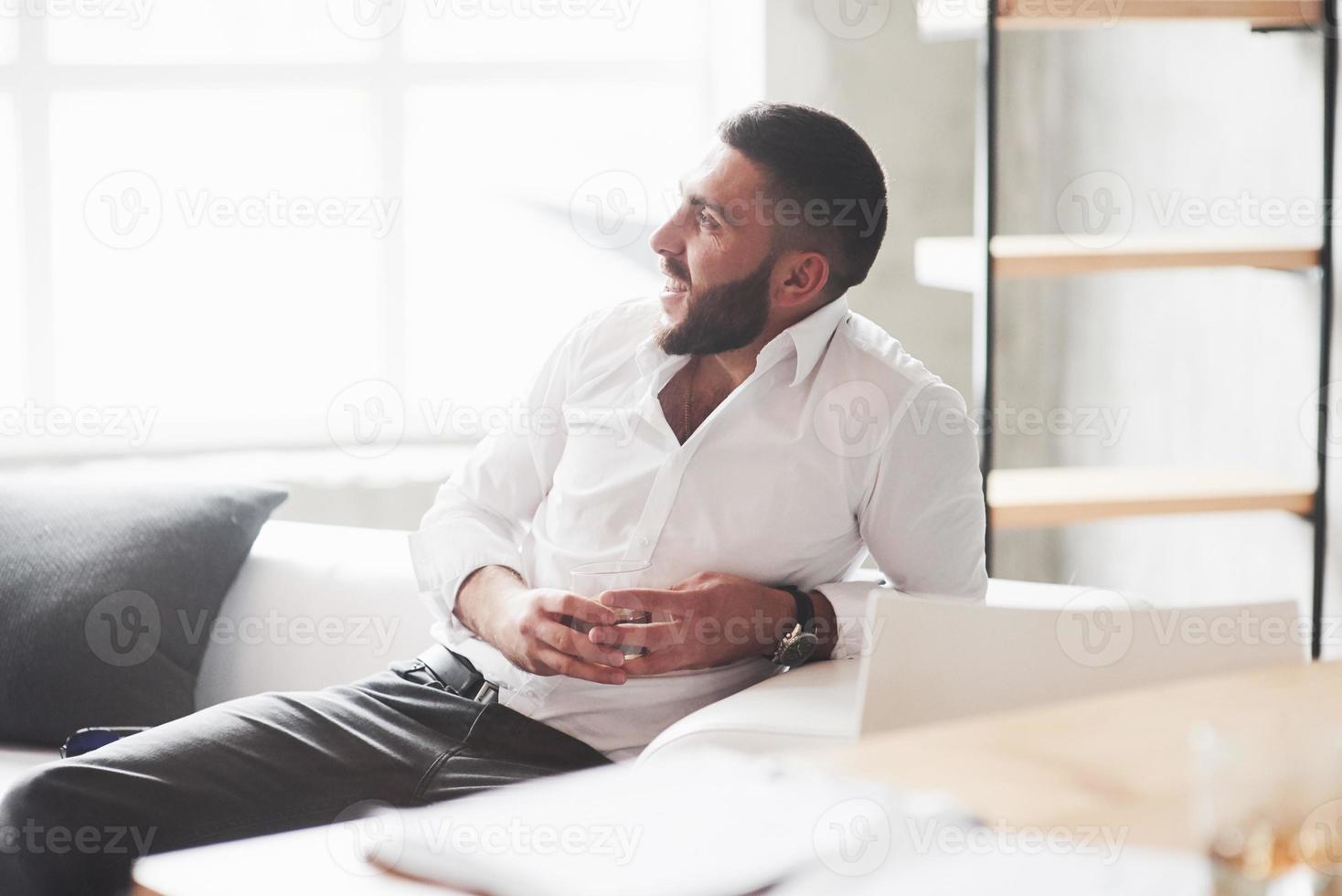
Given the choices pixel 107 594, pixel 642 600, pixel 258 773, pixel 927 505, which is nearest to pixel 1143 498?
pixel 927 505

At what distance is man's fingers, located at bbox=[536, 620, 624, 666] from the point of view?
1.66 m

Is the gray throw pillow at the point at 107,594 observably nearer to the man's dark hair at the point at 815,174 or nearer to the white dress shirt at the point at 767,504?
the white dress shirt at the point at 767,504

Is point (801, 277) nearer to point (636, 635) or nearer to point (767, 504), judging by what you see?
point (767, 504)

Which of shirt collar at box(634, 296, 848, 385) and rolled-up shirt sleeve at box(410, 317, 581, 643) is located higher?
shirt collar at box(634, 296, 848, 385)

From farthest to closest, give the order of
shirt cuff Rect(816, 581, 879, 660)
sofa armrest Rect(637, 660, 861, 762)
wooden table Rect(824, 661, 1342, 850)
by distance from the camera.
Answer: shirt cuff Rect(816, 581, 879, 660) → sofa armrest Rect(637, 660, 861, 762) → wooden table Rect(824, 661, 1342, 850)

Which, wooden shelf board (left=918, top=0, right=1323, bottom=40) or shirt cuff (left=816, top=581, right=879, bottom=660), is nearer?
shirt cuff (left=816, top=581, right=879, bottom=660)

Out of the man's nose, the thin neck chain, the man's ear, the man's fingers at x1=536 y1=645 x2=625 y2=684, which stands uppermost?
the man's nose

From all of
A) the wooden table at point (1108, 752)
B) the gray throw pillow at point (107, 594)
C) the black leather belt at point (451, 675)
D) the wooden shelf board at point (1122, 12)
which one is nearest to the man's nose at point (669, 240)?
the black leather belt at point (451, 675)

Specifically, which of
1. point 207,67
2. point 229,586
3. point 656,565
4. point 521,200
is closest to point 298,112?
point 207,67

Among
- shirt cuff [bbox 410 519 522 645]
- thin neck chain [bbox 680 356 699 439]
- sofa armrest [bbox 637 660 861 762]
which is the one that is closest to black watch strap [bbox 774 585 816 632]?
sofa armrest [bbox 637 660 861 762]

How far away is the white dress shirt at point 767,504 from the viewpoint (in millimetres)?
1785

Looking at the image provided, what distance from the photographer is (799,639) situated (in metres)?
1.72

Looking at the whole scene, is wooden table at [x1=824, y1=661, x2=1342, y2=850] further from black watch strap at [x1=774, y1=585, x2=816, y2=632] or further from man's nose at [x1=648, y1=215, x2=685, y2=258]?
man's nose at [x1=648, y1=215, x2=685, y2=258]

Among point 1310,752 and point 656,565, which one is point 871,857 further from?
point 656,565
